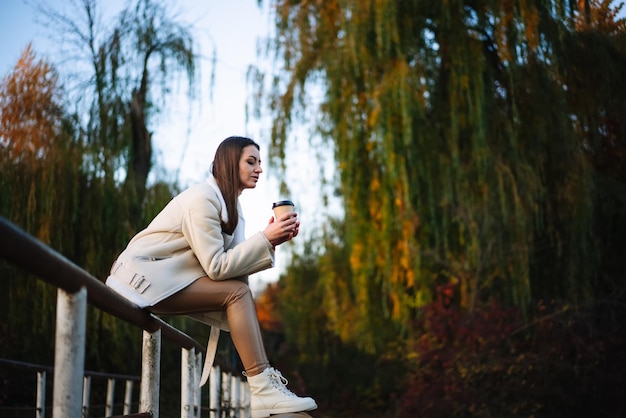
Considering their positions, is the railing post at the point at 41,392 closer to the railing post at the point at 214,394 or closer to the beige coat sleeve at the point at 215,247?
the railing post at the point at 214,394

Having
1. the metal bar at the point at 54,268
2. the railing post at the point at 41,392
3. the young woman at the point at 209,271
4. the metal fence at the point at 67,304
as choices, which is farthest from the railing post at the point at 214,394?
the metal bar at the point at 54,268

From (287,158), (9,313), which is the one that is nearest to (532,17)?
(287,158)

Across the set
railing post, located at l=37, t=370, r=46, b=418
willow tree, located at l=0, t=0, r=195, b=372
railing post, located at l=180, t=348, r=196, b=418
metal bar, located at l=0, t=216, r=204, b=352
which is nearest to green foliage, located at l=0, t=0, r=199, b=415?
willow tree, located at l=0, t=0, r=195, b=372

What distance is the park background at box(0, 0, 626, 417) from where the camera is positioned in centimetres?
810

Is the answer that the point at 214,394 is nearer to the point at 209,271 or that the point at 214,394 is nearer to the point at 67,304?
the point at 209,271

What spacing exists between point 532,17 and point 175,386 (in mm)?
6050

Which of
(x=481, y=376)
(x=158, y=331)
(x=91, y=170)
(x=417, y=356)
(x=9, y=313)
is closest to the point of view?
(x=158, y=331)

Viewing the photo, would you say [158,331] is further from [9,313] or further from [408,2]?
[408,2]

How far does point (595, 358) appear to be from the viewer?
8.65m

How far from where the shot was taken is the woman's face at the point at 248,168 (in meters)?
2.57

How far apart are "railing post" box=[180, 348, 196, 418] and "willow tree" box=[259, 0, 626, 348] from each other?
18.6ft

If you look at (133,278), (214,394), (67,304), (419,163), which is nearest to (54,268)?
(67,304)

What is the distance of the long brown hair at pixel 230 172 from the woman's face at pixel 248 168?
0.04ft

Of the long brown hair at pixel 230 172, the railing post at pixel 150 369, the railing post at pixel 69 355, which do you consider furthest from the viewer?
the long brown hair at pixel 230 172
